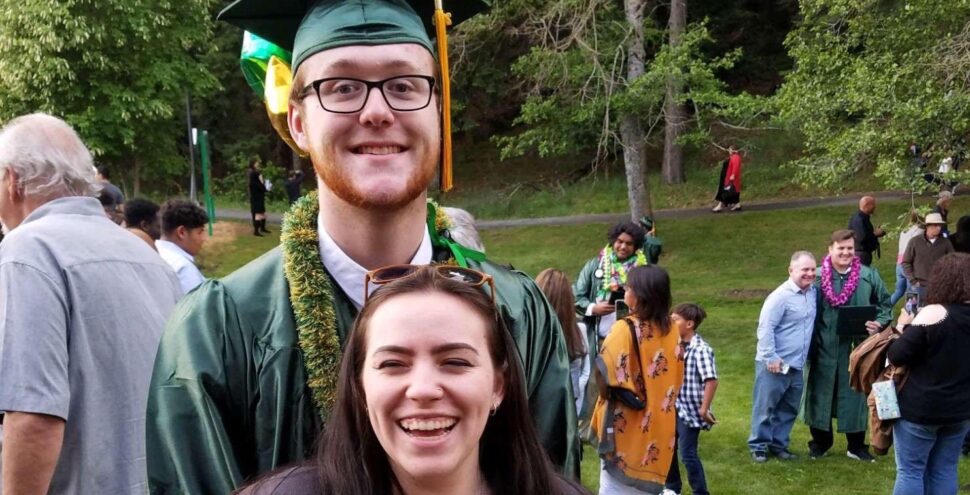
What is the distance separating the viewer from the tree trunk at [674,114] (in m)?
18.7

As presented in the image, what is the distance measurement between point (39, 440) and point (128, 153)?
22703 mm

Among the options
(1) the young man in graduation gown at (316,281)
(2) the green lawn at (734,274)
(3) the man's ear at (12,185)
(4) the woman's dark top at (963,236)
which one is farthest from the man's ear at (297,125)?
(4) the woman's dark top at (963,236)

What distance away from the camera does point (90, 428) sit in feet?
10.1

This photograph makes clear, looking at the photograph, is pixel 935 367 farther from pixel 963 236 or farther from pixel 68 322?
pixel 963 236

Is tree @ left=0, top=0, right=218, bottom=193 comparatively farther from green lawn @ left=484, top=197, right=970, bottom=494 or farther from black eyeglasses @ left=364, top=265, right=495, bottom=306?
black eyeglasses @ left=364, top=265, right=495, bottom=306

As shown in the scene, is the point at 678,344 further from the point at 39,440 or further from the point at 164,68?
the point at 164,68

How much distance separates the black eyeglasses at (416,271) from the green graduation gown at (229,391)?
0.22m

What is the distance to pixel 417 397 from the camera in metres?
1.70

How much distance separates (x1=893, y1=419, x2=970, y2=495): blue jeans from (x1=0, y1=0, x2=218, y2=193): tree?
1789cm

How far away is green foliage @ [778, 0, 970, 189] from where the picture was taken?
12.2m

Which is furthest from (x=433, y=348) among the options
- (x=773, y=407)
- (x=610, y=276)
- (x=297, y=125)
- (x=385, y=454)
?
(x=773, y=407)

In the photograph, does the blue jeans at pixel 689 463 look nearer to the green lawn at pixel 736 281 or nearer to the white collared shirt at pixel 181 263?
the green lawn at pixel 736 281

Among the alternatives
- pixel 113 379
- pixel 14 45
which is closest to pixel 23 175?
pixel 113 379

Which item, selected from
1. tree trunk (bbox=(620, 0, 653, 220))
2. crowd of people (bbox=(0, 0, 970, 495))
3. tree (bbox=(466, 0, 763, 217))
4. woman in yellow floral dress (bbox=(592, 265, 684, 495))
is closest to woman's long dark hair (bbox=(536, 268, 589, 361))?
woman in yellow floral dress (bbox=(592, 265, 684, 495))
